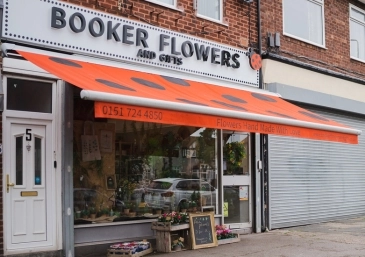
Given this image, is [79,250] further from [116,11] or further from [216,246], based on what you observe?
[116,11]

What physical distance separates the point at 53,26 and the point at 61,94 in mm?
1026

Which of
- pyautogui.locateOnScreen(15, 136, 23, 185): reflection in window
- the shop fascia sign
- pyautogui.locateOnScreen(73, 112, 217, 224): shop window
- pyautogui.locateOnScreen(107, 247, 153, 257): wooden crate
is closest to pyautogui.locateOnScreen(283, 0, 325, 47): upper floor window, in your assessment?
the shop fascia sign

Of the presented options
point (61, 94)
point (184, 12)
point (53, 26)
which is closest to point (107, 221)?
point (61, 94)

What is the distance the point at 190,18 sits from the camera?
33.1 ft

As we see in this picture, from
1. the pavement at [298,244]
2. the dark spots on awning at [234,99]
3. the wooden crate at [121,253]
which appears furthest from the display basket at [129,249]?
the dark spots on awning at [234,99]

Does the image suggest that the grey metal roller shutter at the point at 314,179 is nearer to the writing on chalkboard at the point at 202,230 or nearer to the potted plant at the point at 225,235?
the potted plant at the point at 225,235

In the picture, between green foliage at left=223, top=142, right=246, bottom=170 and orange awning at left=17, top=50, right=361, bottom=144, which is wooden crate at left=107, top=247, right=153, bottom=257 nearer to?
orange awning at left=17, top=50, right=361, bottom=144

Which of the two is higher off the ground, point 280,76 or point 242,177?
point 280,76

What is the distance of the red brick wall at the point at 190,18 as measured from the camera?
29.0 ft

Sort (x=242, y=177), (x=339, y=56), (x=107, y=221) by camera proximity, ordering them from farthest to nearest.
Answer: (x=339, y=56)
(x=242, y=177)
(x=107, y=221)

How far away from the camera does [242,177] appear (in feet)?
36.4

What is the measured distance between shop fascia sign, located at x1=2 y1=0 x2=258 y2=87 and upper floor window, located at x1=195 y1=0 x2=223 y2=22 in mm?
631

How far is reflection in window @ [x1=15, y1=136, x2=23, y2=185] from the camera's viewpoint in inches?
301

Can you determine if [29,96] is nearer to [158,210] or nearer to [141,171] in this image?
[141,171]
